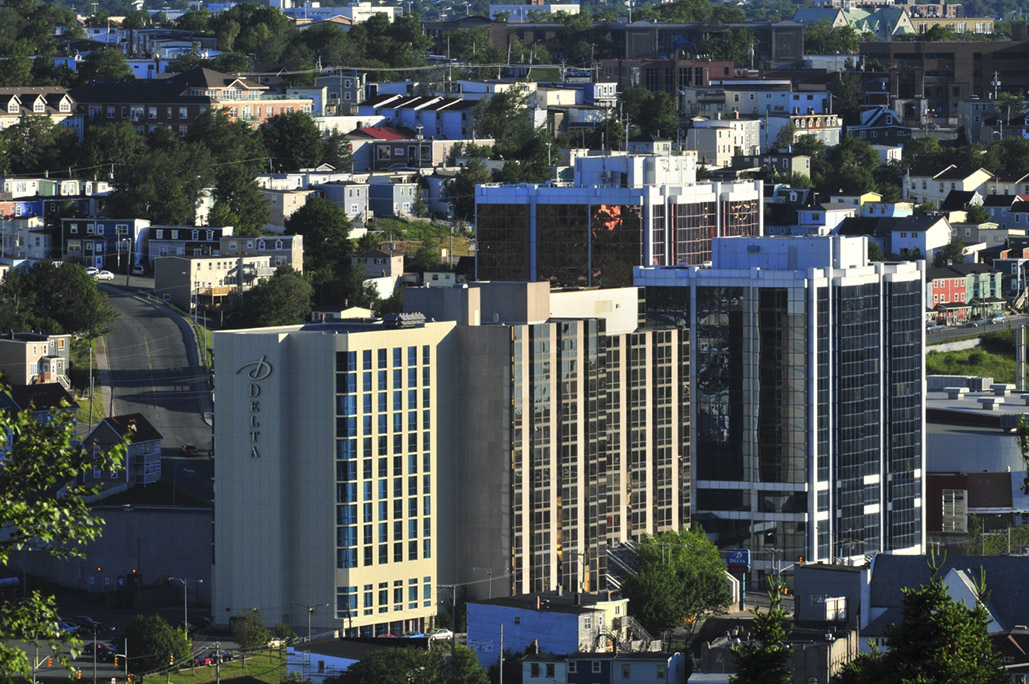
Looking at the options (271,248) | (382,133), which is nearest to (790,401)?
(271,248)

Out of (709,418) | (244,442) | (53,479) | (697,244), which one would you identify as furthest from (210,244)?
(53,479)

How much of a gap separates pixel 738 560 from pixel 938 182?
10204 centimetres

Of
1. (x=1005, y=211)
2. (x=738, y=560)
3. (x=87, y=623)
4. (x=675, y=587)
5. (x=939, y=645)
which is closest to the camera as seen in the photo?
(x=939, y=645)

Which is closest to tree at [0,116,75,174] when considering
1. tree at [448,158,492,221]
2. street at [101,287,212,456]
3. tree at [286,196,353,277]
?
tree at [286,196,353,277]

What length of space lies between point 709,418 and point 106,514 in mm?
22470

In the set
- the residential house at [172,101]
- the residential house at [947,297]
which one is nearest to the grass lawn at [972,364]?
the residential house at [947,297]

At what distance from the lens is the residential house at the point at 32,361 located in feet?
369

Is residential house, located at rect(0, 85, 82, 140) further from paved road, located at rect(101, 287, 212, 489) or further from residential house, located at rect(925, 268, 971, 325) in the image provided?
residential house, located at rect(925, 268, 971, 325)

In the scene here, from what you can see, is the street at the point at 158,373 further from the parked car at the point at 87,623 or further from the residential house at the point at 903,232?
the residential house at the point at 903,232

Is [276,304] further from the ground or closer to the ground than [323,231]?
closer to the ground

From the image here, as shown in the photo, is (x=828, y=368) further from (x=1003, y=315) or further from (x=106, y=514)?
(x=1003, y=315)

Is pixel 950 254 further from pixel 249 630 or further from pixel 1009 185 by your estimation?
pixel 249 630

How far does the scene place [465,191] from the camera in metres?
164

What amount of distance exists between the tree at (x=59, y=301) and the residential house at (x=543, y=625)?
157 ft
